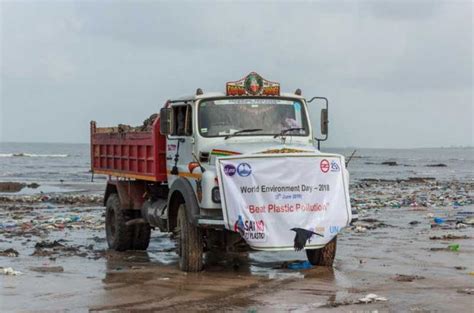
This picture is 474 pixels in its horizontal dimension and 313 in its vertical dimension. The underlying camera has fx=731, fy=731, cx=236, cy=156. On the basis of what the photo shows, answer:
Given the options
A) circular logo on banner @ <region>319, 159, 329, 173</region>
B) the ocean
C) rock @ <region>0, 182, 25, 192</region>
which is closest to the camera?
circular logo on banner @ <region>319, 159, 329, 173</region>

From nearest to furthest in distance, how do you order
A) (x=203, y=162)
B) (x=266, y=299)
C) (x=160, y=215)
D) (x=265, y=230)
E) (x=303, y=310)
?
(x=303, y=310) < (x=266, y=299) < (x=265, y=230) < (x=203, y=162) < (x=160, y=215)

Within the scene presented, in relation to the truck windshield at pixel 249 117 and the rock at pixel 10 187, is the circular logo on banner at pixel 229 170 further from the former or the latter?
the rock at pixel 10 187

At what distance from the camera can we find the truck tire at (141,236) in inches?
525

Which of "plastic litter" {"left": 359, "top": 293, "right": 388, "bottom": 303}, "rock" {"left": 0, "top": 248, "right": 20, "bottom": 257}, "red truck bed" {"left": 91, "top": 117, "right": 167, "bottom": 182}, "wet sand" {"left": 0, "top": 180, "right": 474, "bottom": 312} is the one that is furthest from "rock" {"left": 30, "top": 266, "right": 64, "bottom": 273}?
"plastic litter" {"left": 359, "top": 293, "right": 388, "bottom": 303}

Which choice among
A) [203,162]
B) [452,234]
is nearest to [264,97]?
[203,162]

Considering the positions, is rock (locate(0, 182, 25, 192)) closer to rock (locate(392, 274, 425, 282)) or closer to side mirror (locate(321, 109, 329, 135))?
side mirror (locate(321, 109, 329, 135))

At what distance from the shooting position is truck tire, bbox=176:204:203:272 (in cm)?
1022

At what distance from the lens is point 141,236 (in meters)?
13.4

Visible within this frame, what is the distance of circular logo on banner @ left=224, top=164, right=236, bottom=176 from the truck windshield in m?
1.09

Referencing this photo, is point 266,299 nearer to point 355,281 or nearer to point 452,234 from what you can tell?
point 355,281

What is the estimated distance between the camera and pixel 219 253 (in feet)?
41.1

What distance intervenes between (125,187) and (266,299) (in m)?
5.52

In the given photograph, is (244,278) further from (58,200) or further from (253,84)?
(58,200)

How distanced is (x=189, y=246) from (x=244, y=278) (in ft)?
3.02
